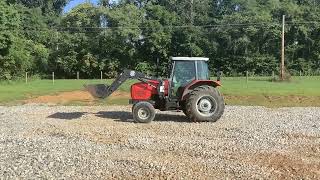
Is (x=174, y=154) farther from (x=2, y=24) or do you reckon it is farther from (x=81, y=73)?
(x=81, y=73)

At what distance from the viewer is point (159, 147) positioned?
42.9 ft

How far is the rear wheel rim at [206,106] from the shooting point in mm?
18719

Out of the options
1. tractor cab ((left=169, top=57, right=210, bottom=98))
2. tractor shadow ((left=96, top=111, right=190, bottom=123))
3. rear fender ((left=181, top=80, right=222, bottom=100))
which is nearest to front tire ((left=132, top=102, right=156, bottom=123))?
tractor shadow ((left=96, top=111, right=190, bottom=123))

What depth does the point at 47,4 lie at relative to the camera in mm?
111562

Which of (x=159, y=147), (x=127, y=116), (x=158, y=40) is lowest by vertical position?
(x=159, y=147)

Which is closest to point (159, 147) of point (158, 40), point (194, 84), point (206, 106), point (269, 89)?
point (206, 106)

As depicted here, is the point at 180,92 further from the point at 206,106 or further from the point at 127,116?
the point at 127,116

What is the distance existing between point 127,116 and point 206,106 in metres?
3.67

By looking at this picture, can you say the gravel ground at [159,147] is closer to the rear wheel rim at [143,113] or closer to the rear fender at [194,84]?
the rear wheel rim at [143,113]

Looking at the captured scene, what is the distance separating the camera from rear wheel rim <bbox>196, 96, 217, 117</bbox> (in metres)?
18.7

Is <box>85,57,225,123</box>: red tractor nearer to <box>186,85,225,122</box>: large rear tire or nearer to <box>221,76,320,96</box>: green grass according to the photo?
<box>186,85,225,122</box>: large rear tire

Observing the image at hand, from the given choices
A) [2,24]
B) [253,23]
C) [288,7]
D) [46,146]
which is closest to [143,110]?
[46,146]

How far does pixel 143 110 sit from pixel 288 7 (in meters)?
72.8

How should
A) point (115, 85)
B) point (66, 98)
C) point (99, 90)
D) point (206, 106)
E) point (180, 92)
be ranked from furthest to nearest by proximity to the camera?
point (66, 98) → point (99, 90) → point (115, 85) → point (180, 92) → point (206, 106)
